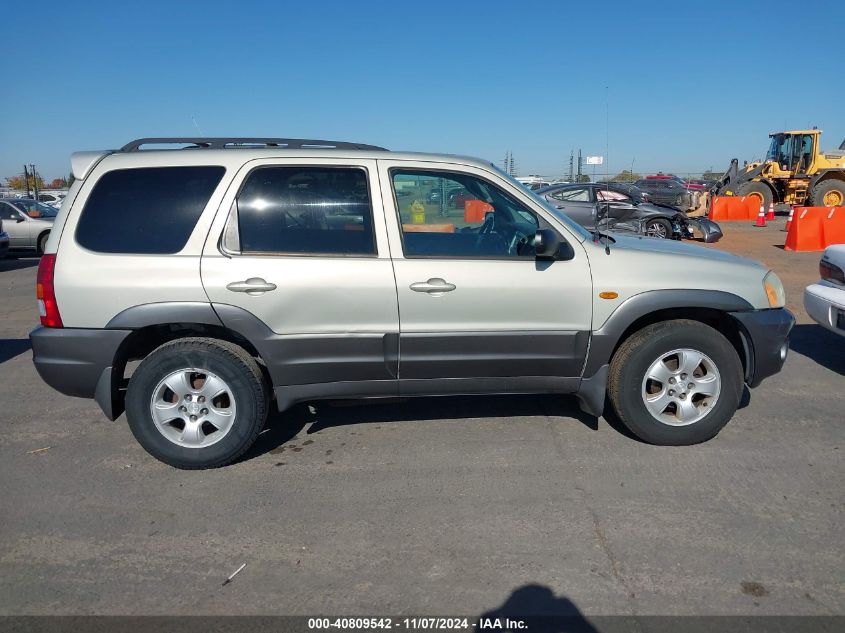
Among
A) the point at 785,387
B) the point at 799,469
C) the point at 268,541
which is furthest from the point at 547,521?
the point at 785,387

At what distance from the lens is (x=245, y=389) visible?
4066 millimetres

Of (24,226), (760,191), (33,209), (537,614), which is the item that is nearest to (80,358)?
(537,614)

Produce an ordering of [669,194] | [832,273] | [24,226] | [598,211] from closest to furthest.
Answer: [598,211], [832,273], [24,226], [669,194]

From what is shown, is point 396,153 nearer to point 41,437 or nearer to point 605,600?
point 605,600

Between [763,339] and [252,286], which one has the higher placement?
[252,286]

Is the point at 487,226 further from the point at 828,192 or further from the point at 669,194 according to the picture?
the point at 669,194

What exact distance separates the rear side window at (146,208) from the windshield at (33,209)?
1466cm

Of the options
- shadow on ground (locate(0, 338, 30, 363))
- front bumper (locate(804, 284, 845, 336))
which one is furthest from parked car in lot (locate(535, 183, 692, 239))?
shadow on ground (locate(0, 338, 30, 363))

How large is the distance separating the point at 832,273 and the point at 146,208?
18.0ft

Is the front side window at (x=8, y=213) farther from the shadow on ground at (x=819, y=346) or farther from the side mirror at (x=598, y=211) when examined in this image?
the shadow on ground at (x=819, y=346)

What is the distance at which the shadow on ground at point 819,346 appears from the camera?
641 cm

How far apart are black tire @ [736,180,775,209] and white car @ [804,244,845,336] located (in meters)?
20.7

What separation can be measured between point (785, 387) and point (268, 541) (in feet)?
14.4

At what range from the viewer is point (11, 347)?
7.39 m
